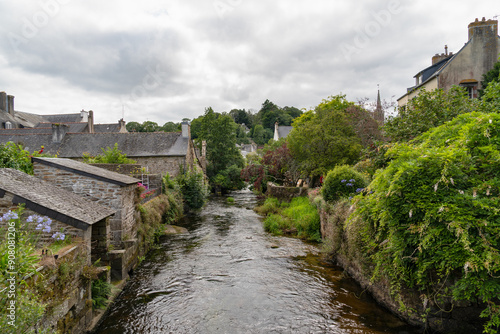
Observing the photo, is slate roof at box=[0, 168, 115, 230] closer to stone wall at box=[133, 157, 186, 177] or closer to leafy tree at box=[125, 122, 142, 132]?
stone wall at box=[133, 157, 186, 177]

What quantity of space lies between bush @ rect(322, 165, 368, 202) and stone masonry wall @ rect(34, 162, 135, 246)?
26.3 feet

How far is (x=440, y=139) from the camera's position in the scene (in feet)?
20.7

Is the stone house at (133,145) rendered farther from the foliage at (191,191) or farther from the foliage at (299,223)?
the foliage at (299,223)

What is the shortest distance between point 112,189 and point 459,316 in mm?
8959

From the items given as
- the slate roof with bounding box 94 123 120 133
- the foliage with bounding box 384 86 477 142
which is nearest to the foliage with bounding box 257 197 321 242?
the foliage with bounding box 384 86 477 142

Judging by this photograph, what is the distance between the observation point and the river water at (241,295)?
6.35 meters

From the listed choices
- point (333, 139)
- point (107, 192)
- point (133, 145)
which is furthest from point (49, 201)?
point (133, 145)

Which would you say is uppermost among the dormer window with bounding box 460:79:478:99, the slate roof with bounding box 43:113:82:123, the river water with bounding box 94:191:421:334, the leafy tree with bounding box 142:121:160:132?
the leafy tree with bounding box 142:121:160:132

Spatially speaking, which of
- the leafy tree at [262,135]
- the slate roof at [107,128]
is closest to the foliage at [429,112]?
the slate roof at [107,128]

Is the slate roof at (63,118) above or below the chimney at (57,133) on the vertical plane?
above

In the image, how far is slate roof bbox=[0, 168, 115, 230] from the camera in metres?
5.58

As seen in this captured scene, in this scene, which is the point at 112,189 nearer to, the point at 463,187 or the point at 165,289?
the point at 165,289

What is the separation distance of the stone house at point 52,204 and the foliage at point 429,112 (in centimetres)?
1039

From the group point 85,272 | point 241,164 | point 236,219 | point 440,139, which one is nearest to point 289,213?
point 236,219
